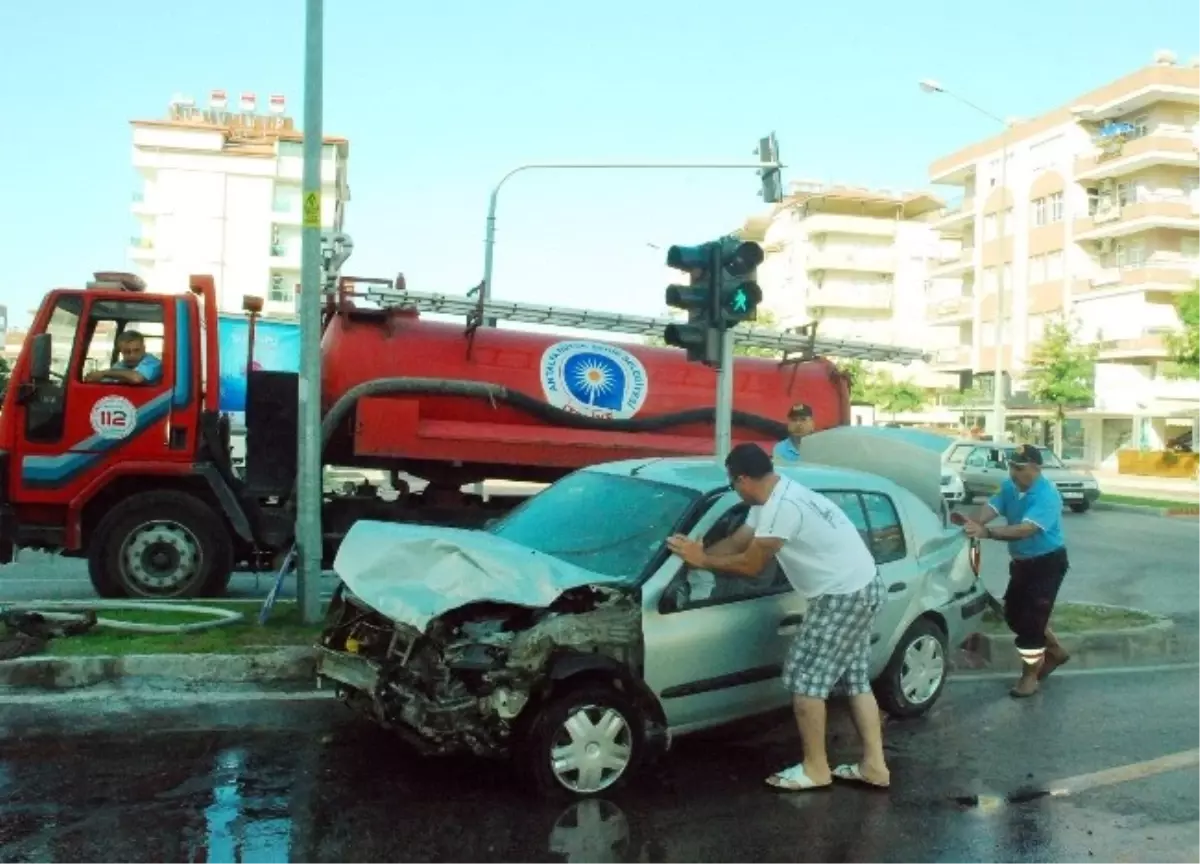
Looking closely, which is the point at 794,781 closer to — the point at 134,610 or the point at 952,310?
the point at 134,610

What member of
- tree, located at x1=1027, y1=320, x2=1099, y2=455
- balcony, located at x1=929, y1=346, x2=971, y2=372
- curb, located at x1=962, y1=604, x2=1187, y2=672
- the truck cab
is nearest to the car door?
curb, located at x1=962, y1=604, x2=1187, y2=672

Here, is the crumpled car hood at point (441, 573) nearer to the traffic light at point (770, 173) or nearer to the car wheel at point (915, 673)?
the car wheel at point (915, 673)

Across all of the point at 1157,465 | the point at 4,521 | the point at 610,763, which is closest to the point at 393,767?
the point at 610,763

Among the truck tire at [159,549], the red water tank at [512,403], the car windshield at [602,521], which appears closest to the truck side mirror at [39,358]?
the truck tire at [159,549]

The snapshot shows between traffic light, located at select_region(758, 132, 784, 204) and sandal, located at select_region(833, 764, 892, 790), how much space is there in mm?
12804

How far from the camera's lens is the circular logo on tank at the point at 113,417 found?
945 cm

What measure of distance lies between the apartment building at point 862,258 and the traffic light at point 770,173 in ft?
207

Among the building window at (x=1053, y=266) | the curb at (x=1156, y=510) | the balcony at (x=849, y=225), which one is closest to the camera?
the curb at (x=1156, y=510)

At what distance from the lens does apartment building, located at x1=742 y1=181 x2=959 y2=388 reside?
79.9 m

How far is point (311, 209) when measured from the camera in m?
8.38

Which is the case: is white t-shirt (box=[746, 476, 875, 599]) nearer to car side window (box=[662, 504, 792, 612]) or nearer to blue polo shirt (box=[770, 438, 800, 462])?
car side window (box=[662, 504, 792, 612])

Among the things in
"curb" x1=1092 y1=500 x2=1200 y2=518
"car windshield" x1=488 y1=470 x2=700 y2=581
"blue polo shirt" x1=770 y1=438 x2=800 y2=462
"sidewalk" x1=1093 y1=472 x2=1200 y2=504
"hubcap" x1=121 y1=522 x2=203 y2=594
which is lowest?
"sidewalk" x1=1093 y1=472 x2=1200 y2=504

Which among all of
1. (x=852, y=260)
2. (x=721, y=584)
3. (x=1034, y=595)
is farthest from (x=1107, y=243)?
(x=721, y=584)

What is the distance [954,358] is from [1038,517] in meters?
61.0
